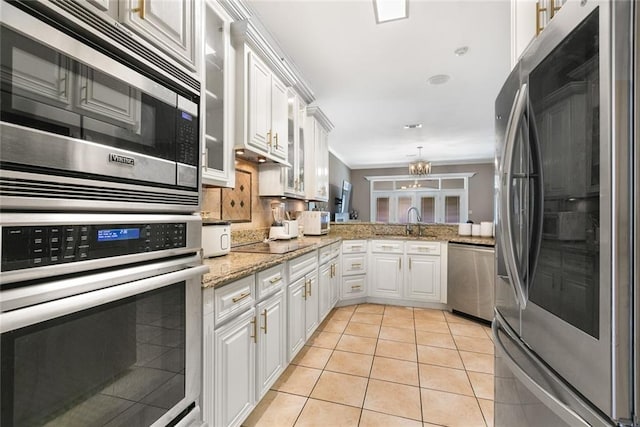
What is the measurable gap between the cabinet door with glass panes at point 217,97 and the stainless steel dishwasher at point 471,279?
2814 millimetres

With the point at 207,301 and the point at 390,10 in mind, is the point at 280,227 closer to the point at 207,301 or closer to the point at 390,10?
the point at 207,301

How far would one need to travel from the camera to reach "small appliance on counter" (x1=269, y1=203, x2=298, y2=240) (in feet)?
9.92

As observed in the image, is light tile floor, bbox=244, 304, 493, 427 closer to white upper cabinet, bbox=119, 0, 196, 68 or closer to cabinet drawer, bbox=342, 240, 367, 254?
cabinet drawer, bbox=342, 240, 367, 254

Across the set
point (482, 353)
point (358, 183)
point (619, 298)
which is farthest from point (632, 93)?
point (358, 183)

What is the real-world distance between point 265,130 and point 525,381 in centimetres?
220

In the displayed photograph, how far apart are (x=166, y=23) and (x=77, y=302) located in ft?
3.03

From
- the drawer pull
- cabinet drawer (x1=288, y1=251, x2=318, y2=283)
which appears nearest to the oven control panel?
the drawer pull

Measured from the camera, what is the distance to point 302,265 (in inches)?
93.0

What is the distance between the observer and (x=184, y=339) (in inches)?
40.3

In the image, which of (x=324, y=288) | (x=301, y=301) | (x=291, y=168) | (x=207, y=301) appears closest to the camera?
(x=207, y=301)

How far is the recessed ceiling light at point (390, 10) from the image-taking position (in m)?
2.04

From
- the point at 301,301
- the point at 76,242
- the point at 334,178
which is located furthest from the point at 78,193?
the point at 334,178

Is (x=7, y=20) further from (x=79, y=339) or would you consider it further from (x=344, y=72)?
(x=344, y=72)

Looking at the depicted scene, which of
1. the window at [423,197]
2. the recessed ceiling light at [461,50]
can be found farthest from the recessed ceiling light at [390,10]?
the window at [423,197]
